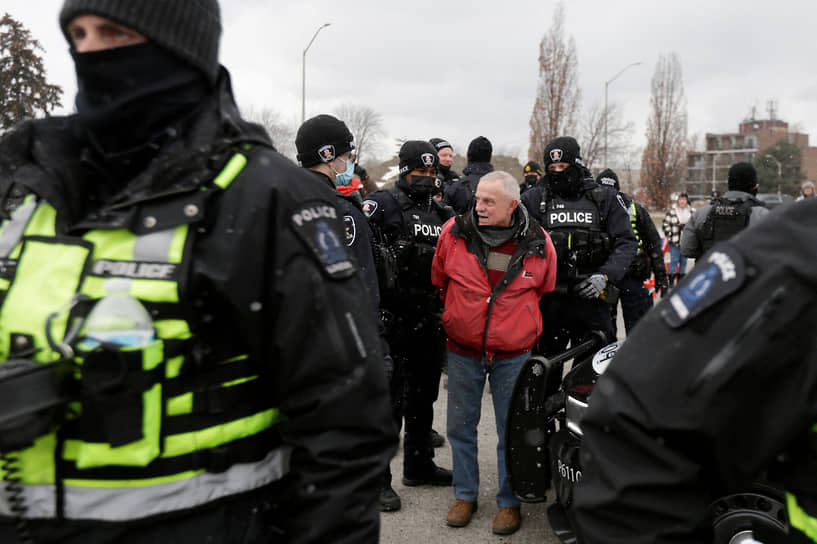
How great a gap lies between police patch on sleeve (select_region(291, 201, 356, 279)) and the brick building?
94682 mm

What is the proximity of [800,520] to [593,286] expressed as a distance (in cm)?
391

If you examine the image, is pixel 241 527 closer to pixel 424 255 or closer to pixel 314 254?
pixel 314 254

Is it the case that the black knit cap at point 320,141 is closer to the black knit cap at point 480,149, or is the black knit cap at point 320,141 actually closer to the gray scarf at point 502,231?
the gray scarf at point 502,231

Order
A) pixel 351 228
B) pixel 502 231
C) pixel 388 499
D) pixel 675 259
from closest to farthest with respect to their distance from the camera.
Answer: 1. pixel 351 228
2. pixel 502 231
3. pixel 388 499
4. pixel 675 259

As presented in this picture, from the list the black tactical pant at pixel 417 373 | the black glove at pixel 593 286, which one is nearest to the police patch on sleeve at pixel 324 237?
the black tactical pant at pixel 417 373

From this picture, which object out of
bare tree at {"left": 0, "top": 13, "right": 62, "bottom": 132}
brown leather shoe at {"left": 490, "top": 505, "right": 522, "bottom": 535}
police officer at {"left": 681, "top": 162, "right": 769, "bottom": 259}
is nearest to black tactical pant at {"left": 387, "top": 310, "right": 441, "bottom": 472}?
brown leather shoe at {"left": 490, "top": 505, "right": 522, "bottom": 535}

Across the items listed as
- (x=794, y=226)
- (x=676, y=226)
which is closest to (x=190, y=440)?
(x=794, y=226)

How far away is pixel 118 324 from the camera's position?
128cm

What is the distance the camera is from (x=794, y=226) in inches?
43.4

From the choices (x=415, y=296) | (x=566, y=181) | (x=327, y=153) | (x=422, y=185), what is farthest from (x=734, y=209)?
(x=327, y=153)

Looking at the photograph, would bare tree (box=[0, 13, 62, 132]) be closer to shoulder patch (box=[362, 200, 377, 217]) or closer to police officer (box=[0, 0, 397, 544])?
shoulder patch (box=[362, 200, 377, 217])

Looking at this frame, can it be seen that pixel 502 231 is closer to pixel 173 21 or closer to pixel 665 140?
pixel 173 21

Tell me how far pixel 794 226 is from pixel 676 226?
1134 cm

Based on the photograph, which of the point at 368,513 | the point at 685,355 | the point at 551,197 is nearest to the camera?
the point at 685,355
